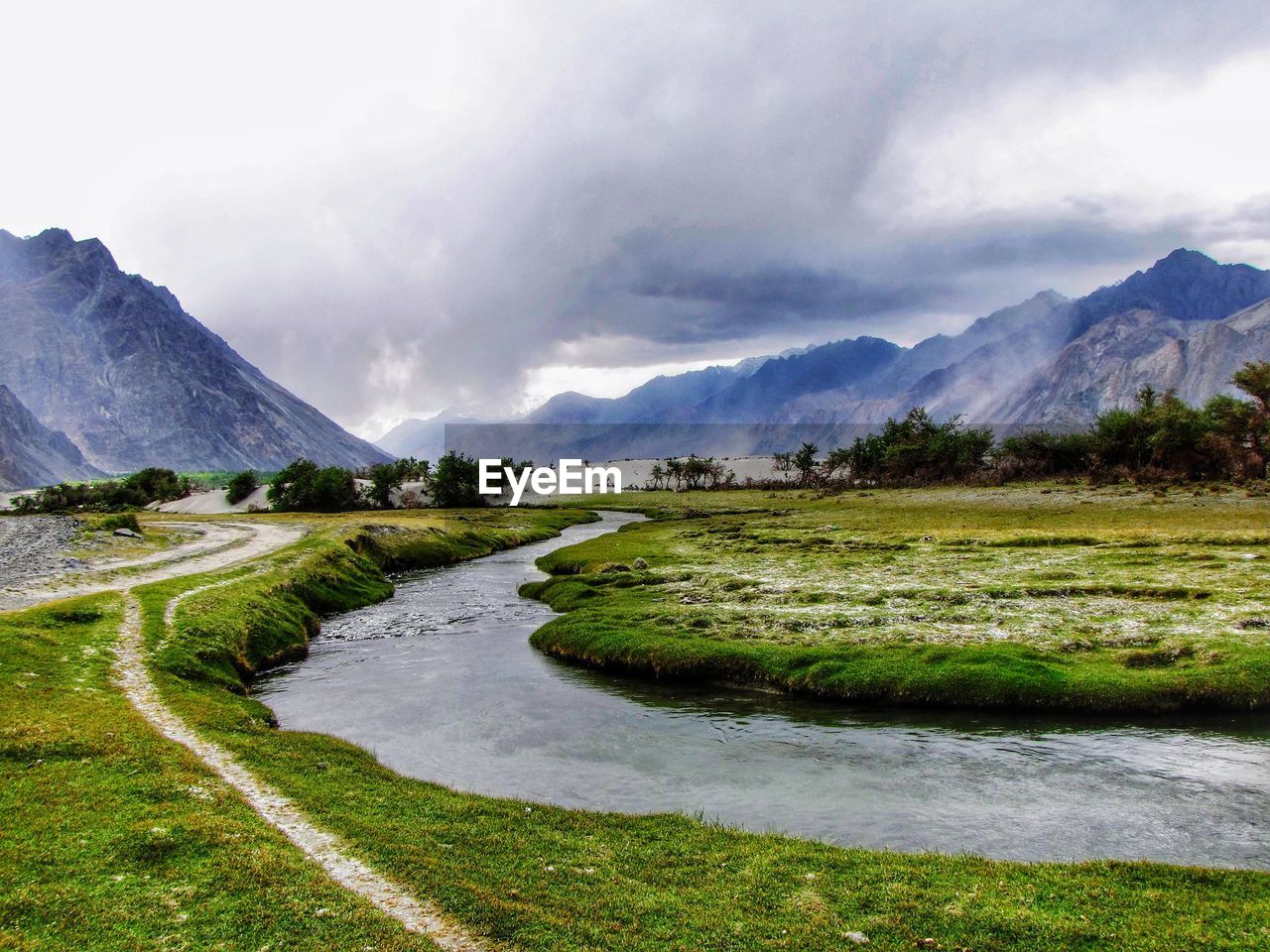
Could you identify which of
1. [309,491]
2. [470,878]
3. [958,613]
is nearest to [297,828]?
[470,878]

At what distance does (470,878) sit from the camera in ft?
52.2

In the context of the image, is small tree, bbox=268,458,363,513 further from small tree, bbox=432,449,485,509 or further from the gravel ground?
the gravel ground

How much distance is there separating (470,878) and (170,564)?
59296 millimetres

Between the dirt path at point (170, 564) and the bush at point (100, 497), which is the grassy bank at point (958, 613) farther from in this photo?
the bush at point (100, 497)

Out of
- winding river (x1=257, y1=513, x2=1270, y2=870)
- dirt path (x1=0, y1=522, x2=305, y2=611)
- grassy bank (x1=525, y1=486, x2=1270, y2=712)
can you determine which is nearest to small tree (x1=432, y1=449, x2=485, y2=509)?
dirt path (x1=0, y1=522, x2=305, y2=611)

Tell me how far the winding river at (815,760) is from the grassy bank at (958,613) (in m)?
1.81

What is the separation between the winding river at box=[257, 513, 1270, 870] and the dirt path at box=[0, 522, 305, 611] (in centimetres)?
1829

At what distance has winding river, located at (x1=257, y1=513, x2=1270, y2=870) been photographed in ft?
66.7

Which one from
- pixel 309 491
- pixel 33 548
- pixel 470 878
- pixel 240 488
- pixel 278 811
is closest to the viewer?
pixel 470 878

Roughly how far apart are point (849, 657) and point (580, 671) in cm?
1459

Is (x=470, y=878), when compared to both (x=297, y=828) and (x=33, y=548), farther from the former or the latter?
(x=33, y=548)

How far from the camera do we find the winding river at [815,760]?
66.7ft

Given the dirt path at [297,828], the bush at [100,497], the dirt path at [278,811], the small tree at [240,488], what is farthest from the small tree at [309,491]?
the dirt path at [297,828]

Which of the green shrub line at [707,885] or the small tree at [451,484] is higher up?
the small tree at [451,484]
